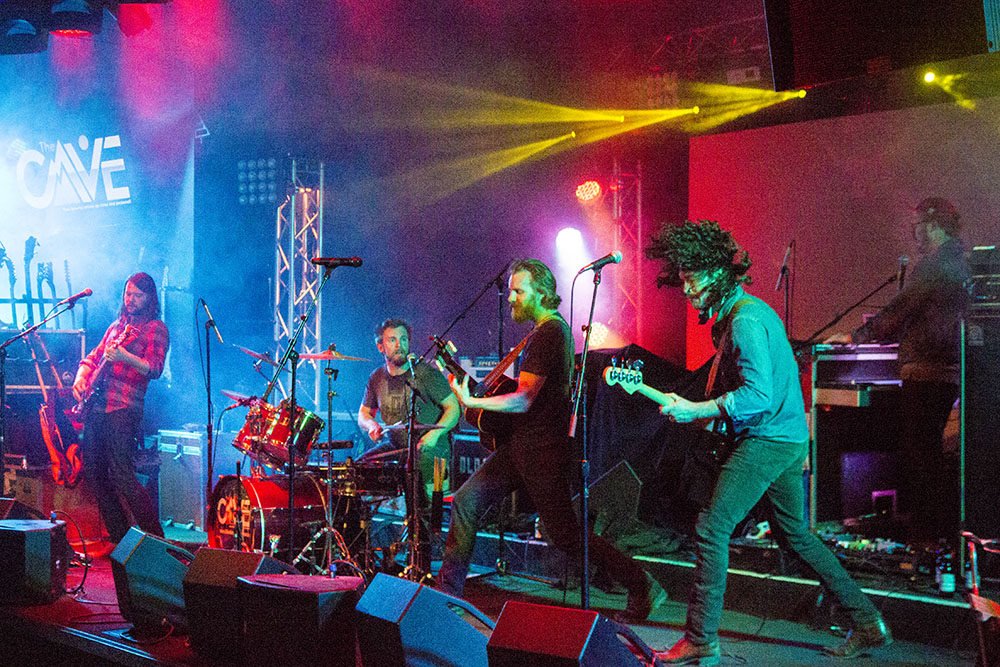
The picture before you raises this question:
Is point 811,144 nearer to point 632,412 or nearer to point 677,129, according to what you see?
point 677,129

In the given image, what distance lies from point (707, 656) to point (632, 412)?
2860 millimetres

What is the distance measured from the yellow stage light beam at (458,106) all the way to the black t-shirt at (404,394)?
5.69 meters

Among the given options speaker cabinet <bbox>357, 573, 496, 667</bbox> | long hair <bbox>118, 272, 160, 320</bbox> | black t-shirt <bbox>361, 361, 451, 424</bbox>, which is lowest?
speaker cabinet <bbox>357, 573, 496, 667</bbox>

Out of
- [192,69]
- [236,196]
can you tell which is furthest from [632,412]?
[192,69]

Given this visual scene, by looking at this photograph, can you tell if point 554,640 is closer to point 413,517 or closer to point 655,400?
point 655,400

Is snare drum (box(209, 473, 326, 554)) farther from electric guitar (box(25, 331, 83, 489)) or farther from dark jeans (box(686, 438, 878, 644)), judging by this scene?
dark jeans (box(686, 438, 878, 644))

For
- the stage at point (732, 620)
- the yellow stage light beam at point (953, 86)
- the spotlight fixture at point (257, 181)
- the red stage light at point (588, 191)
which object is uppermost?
the yellow stage light beam at point (953, 86)

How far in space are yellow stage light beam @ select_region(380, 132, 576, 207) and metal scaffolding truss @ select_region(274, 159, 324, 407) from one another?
1570 mm

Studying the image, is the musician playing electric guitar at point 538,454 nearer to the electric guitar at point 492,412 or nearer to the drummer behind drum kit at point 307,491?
the electric guitar at point 492,412

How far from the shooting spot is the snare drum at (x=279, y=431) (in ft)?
20.4

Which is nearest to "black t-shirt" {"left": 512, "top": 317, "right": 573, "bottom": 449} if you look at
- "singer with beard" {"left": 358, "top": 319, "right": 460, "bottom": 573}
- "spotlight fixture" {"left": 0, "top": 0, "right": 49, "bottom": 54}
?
"singer with beard" {"left": 358, "top": 319, "right": 460, "bottom": 573}

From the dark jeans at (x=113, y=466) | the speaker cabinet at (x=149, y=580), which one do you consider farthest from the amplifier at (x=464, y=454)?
the speaker cabinet at (x=149, y=580)

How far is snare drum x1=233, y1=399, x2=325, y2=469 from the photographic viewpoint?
6.21 meters

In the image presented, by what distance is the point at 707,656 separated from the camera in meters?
4.19
